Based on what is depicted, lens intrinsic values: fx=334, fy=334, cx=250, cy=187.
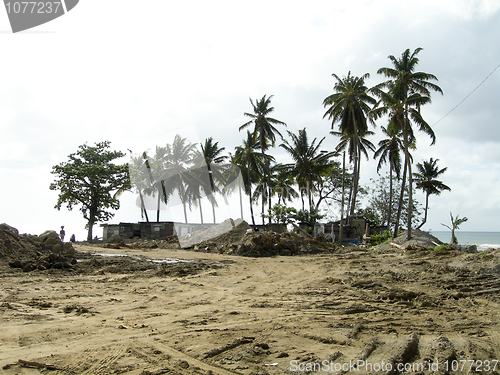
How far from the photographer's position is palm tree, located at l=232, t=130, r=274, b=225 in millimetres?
32219

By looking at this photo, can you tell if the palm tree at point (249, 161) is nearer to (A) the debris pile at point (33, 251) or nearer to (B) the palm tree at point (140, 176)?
(B) the palm tree at point (140, 176)

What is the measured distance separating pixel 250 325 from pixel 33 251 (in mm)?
9672

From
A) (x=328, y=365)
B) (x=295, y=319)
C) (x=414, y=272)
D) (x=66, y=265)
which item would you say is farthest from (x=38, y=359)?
(x=414, y=272)

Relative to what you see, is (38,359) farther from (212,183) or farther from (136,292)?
(212,183)

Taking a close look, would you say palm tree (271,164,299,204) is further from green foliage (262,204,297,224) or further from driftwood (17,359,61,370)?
driftwood (17,359,61,370)

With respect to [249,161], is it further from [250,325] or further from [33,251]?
[250,325]

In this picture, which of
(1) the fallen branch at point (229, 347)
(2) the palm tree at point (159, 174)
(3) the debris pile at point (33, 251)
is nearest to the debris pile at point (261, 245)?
(3) the debris pile at point (33, 251)

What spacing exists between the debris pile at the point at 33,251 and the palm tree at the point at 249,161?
21.6 m

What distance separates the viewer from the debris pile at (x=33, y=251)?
8742 mm

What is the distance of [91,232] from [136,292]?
2312 cm

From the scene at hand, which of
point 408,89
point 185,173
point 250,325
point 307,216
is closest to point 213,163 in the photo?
point 185,173

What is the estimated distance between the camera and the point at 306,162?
3109cm

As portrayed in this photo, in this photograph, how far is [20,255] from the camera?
32.8 ft

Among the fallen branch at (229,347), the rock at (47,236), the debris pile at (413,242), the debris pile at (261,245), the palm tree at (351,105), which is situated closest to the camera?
the fallen branch at (229,347)
